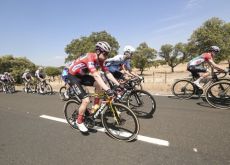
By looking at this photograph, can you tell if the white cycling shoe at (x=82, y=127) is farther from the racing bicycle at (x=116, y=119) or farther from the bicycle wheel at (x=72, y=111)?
the bicycle wheel at (x=72, y=111)

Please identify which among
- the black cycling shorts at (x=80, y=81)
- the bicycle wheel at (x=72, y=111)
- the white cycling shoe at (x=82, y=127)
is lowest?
the white cycling shoe at (x=82, y=127)

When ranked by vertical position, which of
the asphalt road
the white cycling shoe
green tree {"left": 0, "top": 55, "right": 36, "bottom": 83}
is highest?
green tree {"left": 0, "top": 55, "right": 36, "bottom": 83}

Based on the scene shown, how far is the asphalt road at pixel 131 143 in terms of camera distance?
3422 millimetres

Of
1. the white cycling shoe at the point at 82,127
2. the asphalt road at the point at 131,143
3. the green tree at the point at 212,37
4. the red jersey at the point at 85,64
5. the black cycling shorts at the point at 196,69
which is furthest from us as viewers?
the green tree at the point at 212,37

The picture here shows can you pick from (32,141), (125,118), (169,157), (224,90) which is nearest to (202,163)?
(169,157)

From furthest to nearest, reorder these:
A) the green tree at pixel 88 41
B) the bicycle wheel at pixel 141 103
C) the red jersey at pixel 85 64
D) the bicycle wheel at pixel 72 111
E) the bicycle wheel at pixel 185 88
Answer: the green tree at pixel 88 41 → the bicycle wheel at pixel 185 88 → the bicycle wheel at pixel 141 103 → the bicycle wheel at pixel 72 111 → the red jersey at pixel 85 64

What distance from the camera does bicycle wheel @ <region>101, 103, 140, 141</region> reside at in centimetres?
406

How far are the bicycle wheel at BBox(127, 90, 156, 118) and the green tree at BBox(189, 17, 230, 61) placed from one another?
36.0 m

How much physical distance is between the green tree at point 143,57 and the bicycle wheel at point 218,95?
172ft

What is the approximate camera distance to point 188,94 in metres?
8.09

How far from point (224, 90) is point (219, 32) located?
122ft

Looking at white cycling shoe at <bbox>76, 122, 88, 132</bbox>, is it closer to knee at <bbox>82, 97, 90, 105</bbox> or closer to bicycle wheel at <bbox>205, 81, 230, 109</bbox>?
knee at <bbox>82, 97, 90, 105</bbox>

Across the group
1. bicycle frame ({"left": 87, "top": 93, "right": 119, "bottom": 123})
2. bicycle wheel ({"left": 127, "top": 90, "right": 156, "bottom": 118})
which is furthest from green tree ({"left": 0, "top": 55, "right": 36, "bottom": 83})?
bicycle frame ({"left": 87, "top": 93, "right": 119, "bottom": 123})

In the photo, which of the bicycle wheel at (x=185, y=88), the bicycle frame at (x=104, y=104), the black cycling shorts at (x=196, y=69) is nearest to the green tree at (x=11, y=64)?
the bicycle wheel at (x=185, y=88)
